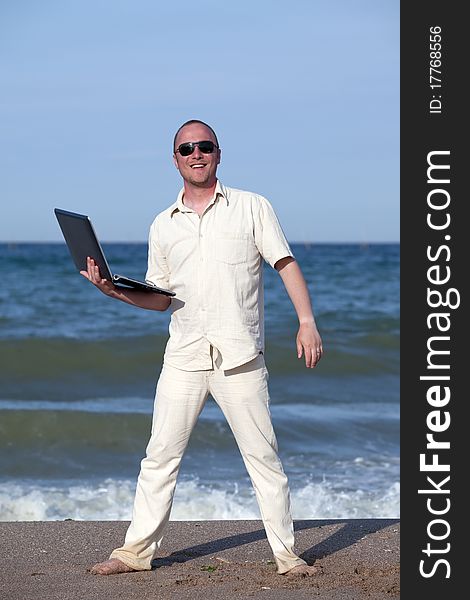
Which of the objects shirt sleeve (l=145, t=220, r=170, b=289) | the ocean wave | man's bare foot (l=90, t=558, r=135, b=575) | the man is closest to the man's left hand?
the man

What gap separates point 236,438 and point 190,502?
280 centimetres

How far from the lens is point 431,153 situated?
344 centimetres

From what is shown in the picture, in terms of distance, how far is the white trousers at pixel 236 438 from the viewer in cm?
464

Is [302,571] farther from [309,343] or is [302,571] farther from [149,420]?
[149,420]

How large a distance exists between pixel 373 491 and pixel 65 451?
10.0 ft

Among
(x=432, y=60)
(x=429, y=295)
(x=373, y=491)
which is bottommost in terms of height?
(x=373, y=491)

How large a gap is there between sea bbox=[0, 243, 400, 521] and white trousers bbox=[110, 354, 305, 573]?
2.40 meters

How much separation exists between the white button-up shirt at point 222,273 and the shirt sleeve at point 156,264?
0.08m

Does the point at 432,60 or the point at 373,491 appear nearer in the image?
the point at 432,60

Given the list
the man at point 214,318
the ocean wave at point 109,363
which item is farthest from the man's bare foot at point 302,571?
the ocean wave at point 109,363

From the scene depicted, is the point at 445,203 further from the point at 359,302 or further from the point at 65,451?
the point at 359,302

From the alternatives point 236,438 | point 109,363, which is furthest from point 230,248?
point 109,363

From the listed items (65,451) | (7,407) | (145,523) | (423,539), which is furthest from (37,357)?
(423,539)

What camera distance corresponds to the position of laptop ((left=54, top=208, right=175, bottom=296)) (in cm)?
446
